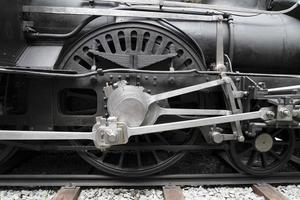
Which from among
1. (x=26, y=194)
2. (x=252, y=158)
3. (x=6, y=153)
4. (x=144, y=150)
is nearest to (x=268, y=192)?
(x=252, y=158)

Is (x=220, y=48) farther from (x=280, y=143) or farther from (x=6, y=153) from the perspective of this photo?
(x=6, y=153)

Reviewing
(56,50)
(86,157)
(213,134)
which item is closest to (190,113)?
(213,134)

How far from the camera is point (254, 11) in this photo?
301 cm

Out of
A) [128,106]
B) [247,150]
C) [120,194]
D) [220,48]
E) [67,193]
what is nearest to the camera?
[128,106]

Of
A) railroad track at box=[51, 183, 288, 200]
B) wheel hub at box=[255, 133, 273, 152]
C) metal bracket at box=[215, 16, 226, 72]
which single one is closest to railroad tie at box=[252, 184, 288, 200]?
railroad track at box=[51, 183, 288, 200]

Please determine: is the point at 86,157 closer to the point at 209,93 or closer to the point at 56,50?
the point at 56,50

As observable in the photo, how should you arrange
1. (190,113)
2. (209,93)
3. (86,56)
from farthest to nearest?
1. (209,93)
2. (86,56)
3. (190,113)

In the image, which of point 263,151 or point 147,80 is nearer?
point 147,80

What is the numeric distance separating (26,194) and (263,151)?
6.87 ft

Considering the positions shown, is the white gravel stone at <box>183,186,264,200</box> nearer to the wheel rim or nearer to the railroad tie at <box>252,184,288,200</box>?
the railroad tie at <box>252,184,288,200</box>

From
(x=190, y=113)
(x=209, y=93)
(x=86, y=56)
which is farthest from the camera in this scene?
(x=209, y=93)

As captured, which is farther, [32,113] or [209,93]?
[209,93]

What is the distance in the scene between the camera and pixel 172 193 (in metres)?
2.54

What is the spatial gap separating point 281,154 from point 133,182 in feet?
4.72
